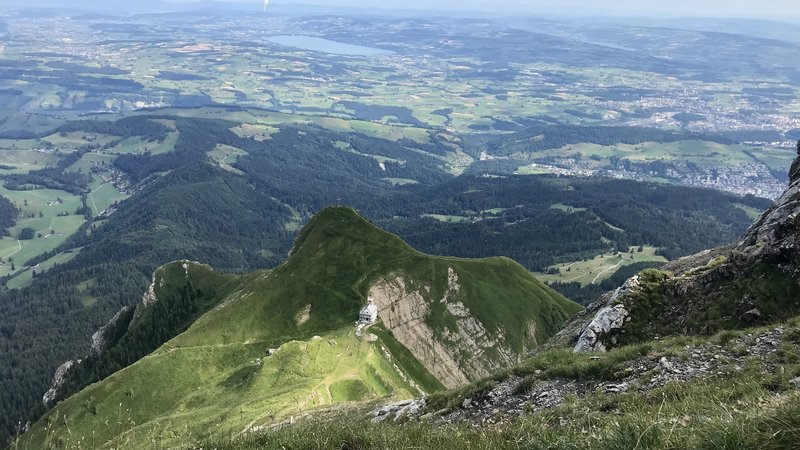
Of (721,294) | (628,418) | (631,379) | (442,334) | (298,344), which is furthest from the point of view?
(442,334)

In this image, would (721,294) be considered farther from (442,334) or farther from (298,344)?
(442,334)

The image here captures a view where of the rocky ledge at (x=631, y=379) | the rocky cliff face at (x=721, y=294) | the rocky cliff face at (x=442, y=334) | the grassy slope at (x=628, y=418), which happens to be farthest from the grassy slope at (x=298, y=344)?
the grassy slope at (x=628, y=418)

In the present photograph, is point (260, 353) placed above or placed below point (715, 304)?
below

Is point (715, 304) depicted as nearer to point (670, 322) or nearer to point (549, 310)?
point (670, 322)

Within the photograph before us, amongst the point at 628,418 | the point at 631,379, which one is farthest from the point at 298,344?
the point at 628,418

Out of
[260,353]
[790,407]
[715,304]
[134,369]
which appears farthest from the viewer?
[260,353]

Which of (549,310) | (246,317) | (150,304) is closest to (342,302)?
(246,317)
